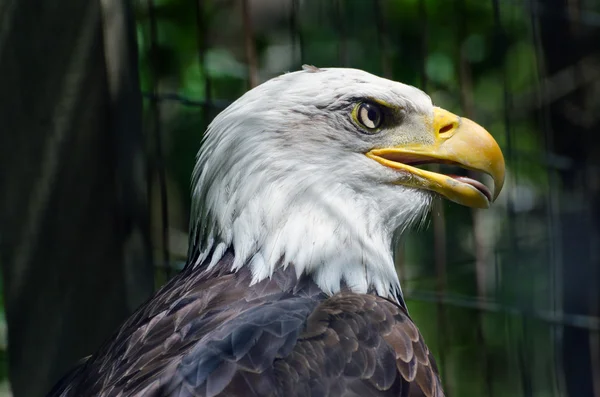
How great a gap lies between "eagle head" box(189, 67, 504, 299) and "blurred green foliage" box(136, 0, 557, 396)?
73cm

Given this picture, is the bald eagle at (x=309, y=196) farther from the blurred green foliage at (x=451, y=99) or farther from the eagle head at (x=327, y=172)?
the blurred green foliage at (x=451, y=99)

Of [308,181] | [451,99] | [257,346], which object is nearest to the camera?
[257,346]

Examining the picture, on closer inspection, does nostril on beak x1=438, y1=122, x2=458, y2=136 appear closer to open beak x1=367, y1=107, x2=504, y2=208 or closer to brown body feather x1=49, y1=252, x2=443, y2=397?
open beak x1=367, y1=107, x2=504, y2=208

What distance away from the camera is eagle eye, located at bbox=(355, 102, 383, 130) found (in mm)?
2516

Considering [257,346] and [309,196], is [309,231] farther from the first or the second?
[257,346]

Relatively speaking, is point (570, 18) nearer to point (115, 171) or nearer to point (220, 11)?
point (220, 11)

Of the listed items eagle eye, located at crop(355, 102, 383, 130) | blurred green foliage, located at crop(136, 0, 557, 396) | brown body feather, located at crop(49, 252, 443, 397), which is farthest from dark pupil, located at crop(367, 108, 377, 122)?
blurred green foliage, located at crop(136, 0, 557, 396)

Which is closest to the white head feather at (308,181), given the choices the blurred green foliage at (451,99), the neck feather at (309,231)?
the neck feather at (309,231)

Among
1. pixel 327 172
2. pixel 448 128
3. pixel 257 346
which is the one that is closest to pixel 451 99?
pixel 448 128

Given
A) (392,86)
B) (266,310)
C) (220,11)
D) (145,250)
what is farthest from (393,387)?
(220,11)

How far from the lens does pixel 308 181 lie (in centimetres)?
248

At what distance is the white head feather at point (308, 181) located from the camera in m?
2.47

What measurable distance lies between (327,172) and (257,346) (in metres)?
0.66

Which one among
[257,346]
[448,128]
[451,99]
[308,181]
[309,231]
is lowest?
[257,346]
